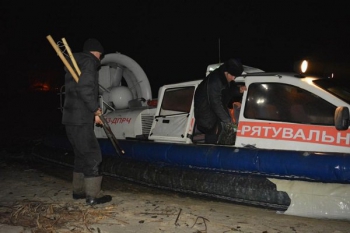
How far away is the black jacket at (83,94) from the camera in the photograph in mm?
4102

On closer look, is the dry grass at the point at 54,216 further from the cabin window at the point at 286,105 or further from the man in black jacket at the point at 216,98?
the cabin window at the point at 286,105

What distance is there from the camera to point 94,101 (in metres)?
4.14

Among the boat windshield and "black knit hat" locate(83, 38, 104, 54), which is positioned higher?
"black knit hat" locate(83, 38, 104, 54)

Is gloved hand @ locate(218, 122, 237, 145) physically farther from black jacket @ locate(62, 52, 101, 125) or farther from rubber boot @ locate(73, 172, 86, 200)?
rubber boot @ locate(73, 172, 86, 200)

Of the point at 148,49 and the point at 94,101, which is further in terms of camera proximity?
the point at 148,49

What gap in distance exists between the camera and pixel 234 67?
469 centimetres

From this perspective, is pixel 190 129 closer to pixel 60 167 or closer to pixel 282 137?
pixel 282 137

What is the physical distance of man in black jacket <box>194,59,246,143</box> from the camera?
4.79 metres

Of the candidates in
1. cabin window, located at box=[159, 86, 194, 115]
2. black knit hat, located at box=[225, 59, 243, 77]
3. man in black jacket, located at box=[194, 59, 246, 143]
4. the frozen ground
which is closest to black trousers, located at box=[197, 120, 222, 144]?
man in black jacket, located at box=[194, 59, 246, 143]

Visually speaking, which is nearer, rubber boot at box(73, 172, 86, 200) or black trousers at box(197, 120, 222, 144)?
rubber boot at box(73, 172, 86, 200)

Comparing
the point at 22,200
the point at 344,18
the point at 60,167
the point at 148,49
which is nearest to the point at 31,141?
the point at 60,167

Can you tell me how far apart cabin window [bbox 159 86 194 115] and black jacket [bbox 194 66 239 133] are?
49cm

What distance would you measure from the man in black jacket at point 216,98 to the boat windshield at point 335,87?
1030mm

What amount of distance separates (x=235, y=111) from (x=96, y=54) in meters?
2.33
